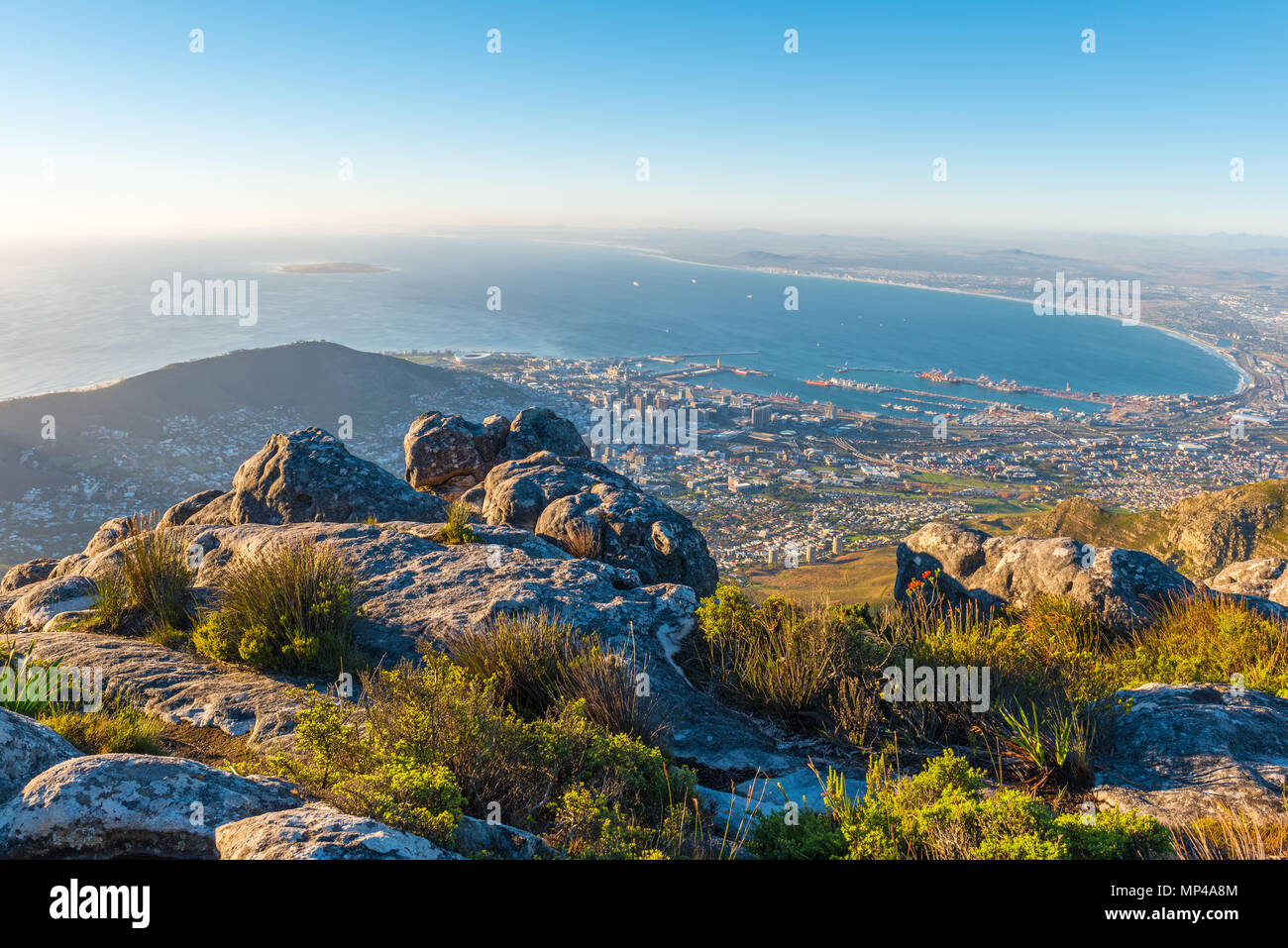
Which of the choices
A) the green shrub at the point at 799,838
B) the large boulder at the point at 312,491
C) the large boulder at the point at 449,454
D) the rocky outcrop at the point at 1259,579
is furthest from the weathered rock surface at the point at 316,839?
the large boulder at the point at 449,454

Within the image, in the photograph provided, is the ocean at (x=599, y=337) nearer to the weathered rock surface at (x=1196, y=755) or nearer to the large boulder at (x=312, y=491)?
the large boulder at (x=312, y=491)

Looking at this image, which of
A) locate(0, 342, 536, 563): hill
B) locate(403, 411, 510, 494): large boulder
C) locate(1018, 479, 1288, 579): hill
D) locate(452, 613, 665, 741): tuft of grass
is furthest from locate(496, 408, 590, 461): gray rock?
locate(0, 342, 536, 563): hill

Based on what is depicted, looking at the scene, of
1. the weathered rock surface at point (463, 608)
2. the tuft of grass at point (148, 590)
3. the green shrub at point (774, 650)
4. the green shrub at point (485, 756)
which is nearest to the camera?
the green shrub at point (485, 756)

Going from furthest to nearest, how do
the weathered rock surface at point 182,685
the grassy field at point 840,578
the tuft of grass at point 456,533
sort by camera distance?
the grassy field at point 840,578
the tuft of grass at point 456,533
the weathered rock surface at point 182,685

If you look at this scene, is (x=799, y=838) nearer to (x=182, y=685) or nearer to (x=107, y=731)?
(x=107, y=731)

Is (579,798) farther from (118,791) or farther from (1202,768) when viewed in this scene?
(1202,768)

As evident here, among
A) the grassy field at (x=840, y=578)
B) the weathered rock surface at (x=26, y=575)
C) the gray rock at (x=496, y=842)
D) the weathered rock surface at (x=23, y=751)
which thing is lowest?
the grassy field at (x=840, y=578)

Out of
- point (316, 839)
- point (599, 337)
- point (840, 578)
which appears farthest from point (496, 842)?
point (599, 337)
